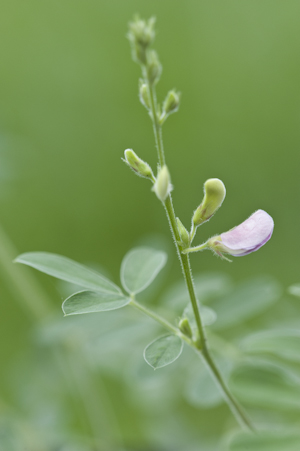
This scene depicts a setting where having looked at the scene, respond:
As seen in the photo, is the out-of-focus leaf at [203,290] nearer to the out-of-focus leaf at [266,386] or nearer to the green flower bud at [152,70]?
the out-of-focus leaf at [266,386]

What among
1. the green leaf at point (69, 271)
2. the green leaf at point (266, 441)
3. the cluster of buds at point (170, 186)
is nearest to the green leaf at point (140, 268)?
the green leaf at point (69, 271)

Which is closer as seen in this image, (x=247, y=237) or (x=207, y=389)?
(x=247, y=237)

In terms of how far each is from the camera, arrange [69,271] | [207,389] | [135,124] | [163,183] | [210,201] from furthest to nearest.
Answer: [135,124], [207,389], [69,271], [210,201], [163,183]

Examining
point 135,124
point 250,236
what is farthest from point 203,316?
point 135,124

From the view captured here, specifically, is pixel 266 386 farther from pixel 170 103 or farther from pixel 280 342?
pixel 170 103

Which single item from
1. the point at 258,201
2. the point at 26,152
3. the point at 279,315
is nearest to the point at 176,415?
the point at 279,315

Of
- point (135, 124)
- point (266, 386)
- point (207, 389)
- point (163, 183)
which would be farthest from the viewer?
point (135, 124)

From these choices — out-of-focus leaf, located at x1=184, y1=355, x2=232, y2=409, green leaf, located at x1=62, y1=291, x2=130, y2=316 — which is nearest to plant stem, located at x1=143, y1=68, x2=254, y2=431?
green leaf, located at x1=62, y1=291, x2=130, y2=316
